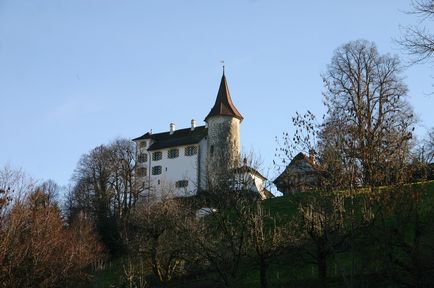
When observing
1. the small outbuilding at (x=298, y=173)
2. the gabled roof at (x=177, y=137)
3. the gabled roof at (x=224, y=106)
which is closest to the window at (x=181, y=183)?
the gabled roof at (x=177, y=137)

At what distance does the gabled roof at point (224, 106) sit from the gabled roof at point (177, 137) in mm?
3304

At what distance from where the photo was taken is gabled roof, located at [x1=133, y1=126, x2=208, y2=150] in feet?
247

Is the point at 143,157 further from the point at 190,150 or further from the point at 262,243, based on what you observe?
the point at 262,243

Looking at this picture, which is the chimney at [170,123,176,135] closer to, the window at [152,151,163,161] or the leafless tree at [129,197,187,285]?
the window at [152,151,163,161]

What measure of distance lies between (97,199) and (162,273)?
33.1 metres

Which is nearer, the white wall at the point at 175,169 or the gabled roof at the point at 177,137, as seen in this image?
the white wall at the point at 175,169

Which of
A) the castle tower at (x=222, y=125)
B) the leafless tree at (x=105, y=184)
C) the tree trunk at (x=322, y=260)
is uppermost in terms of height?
the castle tower at (x=222, y=125)

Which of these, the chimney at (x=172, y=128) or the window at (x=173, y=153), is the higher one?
the chimney at (x=172, y=128)

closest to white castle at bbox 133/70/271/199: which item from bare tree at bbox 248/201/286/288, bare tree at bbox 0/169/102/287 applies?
bare tree at bbox 0/169/102/287

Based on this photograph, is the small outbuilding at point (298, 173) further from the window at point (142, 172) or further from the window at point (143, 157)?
the window at point (143, 157)

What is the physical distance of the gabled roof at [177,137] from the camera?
2960 inches

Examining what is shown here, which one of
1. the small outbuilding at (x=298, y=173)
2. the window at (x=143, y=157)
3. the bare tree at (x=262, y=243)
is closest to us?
the small outbuilding at (x=298, y=173)

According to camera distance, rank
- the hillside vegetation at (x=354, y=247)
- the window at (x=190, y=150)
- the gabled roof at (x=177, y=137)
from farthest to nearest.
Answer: the gabled roof at (x=177, y=137) < the window at (x=190, y=150) < the hillside vegetation at (x=354, y=247)

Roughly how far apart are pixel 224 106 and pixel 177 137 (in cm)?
926
